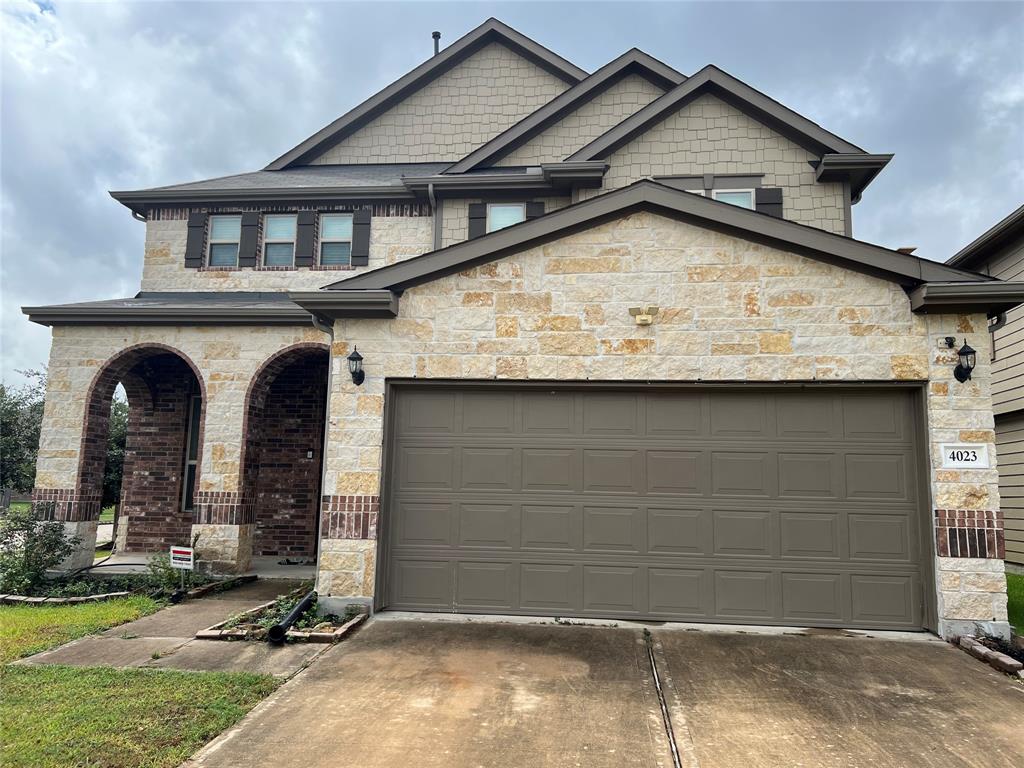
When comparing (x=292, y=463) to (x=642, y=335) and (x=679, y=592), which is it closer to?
(x=642, y=335)

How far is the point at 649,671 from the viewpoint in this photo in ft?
17.6

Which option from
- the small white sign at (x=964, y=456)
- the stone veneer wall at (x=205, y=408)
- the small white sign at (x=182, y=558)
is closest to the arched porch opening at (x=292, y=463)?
the stone veneer wall at (x=205, y=408)

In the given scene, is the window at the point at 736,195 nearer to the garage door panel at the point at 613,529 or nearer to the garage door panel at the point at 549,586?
the garage door panel at the point at 613,529

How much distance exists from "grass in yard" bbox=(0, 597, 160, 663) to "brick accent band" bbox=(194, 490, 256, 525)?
5.55 ft

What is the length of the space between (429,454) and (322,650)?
2.30 metres

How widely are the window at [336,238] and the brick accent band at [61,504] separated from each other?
19.0ft

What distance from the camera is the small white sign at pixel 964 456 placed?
21.3 feet

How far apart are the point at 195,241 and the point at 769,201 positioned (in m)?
10.8

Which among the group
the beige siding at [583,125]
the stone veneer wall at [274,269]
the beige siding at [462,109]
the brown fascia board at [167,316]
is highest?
the beige siding at [462,109]

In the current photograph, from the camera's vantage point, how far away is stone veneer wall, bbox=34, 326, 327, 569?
9.84 metres

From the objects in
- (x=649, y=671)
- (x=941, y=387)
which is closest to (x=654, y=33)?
(x=941, y=387)

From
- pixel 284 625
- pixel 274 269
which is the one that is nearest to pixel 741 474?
pixel 284 625

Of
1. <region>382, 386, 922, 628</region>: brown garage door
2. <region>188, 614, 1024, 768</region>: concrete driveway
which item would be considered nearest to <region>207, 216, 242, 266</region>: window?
<region>382, 386, 922, 628</region>: brown garage door

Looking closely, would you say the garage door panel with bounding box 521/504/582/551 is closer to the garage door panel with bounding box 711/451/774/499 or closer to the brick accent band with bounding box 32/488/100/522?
the garage door panel with bounding box 711/451/774/499
